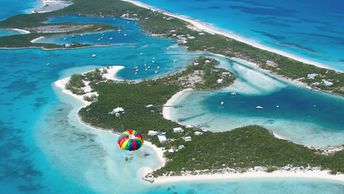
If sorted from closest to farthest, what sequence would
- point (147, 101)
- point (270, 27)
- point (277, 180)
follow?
point (277, 180)
point (147, 101)
point (270, 27)

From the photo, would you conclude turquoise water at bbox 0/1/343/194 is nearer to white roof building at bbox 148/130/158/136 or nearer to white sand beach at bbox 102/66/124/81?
white sand beach at bbox 102/66/124/81

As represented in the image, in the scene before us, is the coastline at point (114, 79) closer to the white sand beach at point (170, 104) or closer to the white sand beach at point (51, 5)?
the white sand beach at point (170, 104)

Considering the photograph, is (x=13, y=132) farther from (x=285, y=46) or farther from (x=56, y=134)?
(x=285, y=46)

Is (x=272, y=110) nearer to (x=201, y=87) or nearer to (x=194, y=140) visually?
(x=201, y=87)

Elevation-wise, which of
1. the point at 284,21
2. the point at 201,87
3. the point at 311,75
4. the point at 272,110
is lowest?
the point at 272,110

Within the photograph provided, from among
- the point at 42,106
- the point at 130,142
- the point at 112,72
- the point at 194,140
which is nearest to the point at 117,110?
the point at 42,106

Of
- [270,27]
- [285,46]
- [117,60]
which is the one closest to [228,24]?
[270,27]
